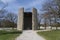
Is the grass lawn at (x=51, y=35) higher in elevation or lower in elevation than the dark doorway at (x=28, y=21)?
lower

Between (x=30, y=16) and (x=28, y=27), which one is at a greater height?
(x=30, y=16)

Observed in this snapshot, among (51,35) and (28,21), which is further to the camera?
(28,21)

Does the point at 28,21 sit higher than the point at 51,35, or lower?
higher

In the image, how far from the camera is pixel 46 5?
3334cm

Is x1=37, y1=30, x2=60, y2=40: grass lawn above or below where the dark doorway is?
below

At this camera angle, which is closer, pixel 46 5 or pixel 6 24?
pixel 46 5

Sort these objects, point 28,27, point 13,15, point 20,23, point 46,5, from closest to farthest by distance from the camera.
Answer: point 20,23, point 28,27, point 46,5, point 13,15

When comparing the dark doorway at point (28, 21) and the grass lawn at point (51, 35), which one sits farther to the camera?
the dark doorway at point (28, 21)

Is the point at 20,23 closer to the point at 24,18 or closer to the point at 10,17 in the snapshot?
the point at 24,18

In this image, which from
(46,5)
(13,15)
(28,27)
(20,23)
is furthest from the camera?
(13,15)

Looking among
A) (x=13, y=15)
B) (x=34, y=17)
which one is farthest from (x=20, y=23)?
(x=13, y=15)

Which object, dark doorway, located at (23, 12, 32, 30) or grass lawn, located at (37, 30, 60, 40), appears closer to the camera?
grass lawn, located at (37, 30, 60, 40)

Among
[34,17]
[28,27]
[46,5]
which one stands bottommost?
[28,27]

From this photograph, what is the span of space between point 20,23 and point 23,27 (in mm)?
908
